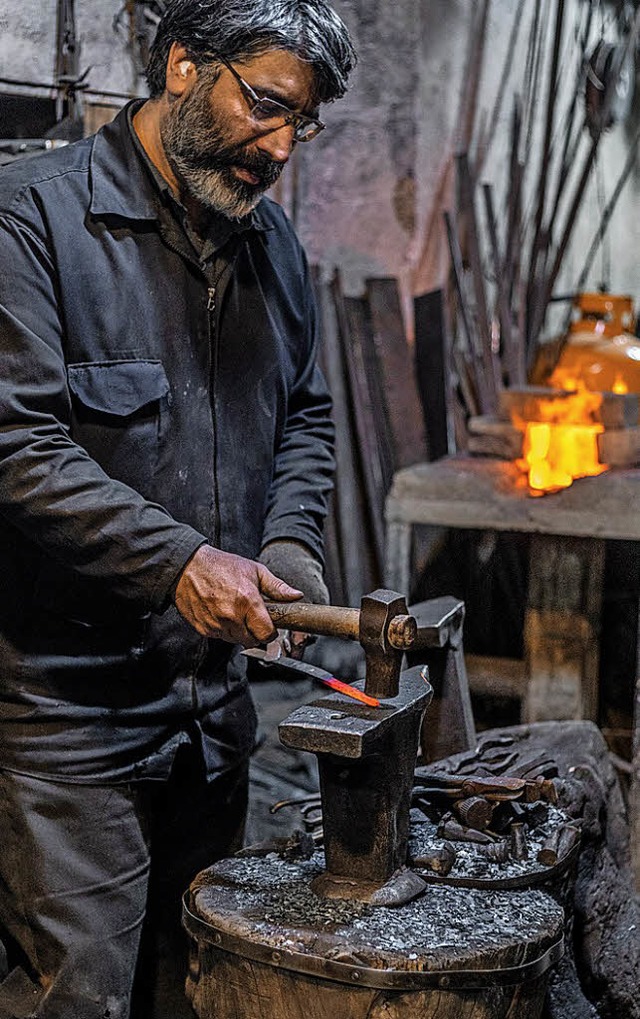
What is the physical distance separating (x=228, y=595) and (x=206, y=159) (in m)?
0.86

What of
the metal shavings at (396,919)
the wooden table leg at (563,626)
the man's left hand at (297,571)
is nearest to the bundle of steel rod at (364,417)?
the wooden table leg at (563,626)

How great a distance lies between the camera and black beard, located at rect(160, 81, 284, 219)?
2.35m

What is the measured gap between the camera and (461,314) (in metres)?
5.73

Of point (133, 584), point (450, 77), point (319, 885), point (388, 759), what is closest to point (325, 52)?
point (133, 584)

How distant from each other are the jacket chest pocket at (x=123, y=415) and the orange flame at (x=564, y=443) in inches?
101

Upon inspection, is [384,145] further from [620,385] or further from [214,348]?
[214,348]

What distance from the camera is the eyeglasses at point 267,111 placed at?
7.59 feet

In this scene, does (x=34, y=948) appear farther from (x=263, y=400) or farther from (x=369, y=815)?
(x=263, y=400)

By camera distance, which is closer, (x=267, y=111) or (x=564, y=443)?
(x=267, y=111)

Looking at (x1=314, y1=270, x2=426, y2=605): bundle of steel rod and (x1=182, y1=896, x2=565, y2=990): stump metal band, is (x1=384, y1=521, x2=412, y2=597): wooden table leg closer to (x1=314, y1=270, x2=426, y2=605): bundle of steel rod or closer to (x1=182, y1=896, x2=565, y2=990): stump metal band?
(x1=314, y1=270, x2=426, y2=605): bundle of steel rod

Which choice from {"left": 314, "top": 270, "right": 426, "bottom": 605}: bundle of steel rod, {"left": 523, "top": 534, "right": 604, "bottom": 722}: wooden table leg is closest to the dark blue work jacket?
{"left": 523, "top": 534, "right": 604, "bottom": 722}: wooden table leg

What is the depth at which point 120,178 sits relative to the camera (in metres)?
2.40

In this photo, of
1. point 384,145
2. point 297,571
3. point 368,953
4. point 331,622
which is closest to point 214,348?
point 297,571

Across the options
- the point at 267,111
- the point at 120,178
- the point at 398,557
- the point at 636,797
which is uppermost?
the point at 267,111
